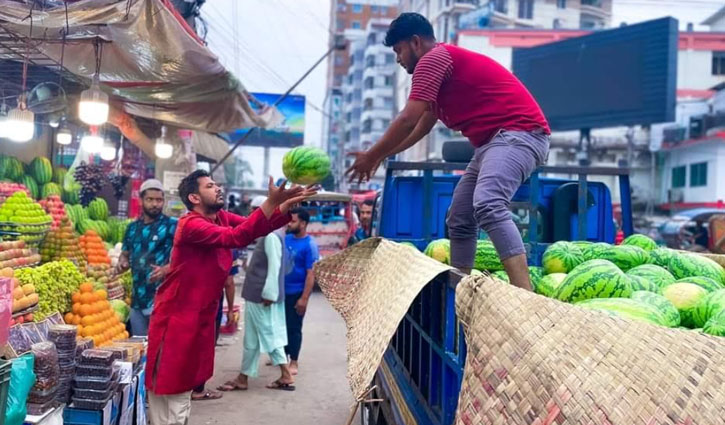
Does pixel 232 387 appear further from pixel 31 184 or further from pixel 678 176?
pixel 678 176

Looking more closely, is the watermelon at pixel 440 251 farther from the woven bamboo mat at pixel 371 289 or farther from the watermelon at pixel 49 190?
the watermelon at pixel 49 190

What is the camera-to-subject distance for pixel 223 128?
10.6 m

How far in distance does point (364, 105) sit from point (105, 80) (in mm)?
68413

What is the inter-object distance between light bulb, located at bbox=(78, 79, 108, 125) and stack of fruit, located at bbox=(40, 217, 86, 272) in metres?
1.30

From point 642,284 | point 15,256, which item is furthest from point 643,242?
point 15,256

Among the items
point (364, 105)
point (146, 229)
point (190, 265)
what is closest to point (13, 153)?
point (146, 229)

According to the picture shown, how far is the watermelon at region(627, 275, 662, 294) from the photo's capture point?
267cm

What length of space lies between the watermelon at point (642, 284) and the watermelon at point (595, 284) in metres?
0.05

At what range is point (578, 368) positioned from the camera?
1.43 meters

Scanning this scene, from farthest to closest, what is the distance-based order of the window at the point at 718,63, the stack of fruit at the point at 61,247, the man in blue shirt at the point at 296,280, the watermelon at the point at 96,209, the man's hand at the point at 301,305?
the window at the point at 718,63 < the watermelon at the point at 96,209 < the man in blue shirt at the point at 296,280 < the man's hand at the point at 301,305 < the stack of fruit at the point at 61,247

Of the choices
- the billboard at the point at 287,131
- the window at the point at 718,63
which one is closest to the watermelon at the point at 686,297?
the billboard at the point at 287,131

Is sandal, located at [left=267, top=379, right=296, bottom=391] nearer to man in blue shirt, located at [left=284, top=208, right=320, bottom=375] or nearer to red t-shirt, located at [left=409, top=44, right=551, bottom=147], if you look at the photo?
man in blue shirt, located at [left=284, top=208, right=320, bottom=375]

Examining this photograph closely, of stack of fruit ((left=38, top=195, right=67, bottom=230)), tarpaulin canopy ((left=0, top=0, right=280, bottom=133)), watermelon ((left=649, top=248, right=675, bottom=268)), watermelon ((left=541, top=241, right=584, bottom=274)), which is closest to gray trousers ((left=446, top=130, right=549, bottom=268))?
watermelon ((left=541, top=241, right=584, bottom=274))

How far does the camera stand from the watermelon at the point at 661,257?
3.38 meters
